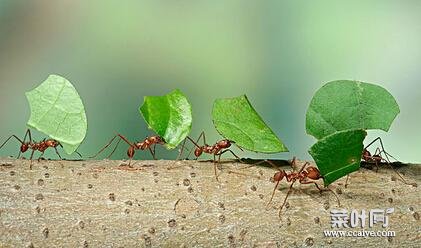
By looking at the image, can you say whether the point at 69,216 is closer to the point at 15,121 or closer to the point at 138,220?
the point at 138,220

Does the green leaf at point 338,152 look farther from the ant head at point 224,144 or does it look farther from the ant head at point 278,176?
the ant head at point 224,144

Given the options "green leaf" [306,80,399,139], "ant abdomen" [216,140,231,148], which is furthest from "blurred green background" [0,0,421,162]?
"green leaf" [306,80,399,139]

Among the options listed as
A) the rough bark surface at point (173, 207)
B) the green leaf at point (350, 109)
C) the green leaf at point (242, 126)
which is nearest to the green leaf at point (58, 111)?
the rough bark surface at point (173, 207)

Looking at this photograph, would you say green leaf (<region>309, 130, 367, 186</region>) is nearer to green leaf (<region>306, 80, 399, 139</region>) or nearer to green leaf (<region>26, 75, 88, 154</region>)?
green leaf (<region>306, 80, 399, 139</region>)

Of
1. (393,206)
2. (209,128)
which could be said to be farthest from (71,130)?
(209,128)

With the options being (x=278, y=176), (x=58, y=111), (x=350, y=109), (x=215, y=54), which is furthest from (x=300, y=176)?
(x=215, y=54)

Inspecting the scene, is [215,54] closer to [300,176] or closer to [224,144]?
[224,144]
